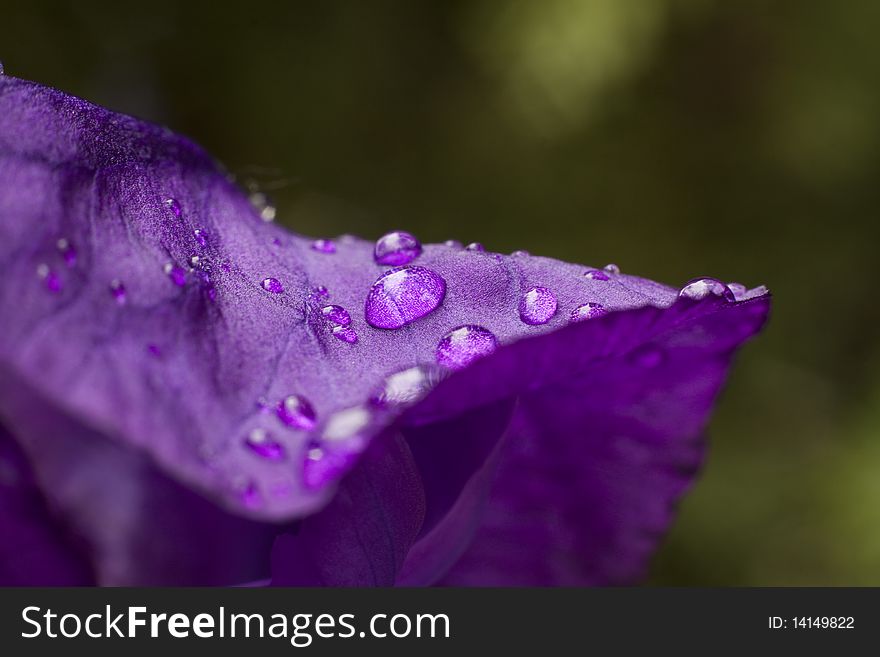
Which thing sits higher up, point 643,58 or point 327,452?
point 643,58

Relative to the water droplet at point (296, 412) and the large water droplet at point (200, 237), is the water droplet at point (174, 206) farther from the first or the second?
the water droplet at point (296, 412)

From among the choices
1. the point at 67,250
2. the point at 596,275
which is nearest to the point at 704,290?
the point at 596,275

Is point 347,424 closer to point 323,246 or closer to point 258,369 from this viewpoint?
point 258,369

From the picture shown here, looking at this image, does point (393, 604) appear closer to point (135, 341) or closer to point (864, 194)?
point (135, 341)

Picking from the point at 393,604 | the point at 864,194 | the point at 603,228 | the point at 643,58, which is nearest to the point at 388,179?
the point at 603,228

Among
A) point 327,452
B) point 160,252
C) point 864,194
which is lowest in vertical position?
point 327,452

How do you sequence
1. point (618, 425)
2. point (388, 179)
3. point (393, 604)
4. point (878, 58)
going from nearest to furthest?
point (393, 604) < point (618, 425) < point (878, 58) < point (388, 179)
